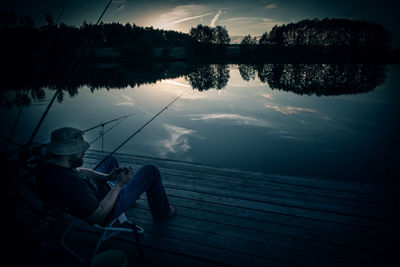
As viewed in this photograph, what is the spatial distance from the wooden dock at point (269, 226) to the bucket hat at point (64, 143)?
150 cm

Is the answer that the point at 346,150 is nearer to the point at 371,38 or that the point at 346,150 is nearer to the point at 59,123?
the point at 59,123

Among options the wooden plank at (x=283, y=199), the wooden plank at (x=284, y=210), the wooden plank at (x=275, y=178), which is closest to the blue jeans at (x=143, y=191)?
the wooden plank at (x=284, y=210)

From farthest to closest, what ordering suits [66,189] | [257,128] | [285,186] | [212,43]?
[212,43] < [257,128] < [285,186] < [66,189]

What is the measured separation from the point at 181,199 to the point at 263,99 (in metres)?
15.5

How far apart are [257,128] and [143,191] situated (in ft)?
29.4

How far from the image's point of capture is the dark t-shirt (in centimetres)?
186

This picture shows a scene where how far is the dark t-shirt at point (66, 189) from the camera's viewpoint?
1855 mm

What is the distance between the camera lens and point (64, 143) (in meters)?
1.93

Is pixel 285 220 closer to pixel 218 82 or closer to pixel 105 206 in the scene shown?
pixel 105 206

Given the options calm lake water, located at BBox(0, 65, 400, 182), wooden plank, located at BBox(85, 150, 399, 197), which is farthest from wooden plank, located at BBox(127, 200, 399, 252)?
calm lake water, located at BBox(0, 65, 400, 182)

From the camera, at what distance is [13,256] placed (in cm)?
234

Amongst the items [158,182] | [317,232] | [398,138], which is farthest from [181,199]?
[398,138]

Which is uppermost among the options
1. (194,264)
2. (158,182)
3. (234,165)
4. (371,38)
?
(371,38)

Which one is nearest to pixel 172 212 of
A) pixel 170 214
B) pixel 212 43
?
pixel 170 214
